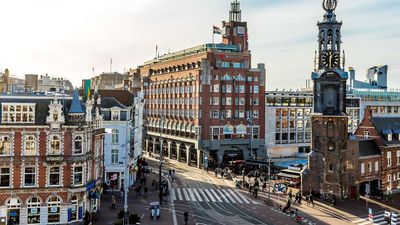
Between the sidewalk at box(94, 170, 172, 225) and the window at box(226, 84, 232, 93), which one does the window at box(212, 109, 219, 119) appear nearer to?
the window at box(226, 84, 232, 93)

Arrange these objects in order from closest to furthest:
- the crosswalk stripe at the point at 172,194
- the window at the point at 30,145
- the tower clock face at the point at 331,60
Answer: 1. the window at the point at 30,145
2. the crosswalk stripe at the point at 172,194
3. the tower clock face at the point at 331,60

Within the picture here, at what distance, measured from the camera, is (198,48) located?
118 metres

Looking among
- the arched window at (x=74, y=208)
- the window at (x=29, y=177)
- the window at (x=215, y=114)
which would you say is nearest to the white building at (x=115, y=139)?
the arched window at (x=74, y=208)

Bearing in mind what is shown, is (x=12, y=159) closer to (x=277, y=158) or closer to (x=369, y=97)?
(x=277, y=158)

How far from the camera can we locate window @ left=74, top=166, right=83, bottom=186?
182 ft

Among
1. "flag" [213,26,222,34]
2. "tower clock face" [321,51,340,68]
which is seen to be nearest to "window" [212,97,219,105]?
"flag" [213,26,222,34]

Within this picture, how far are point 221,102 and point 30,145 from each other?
60250 millimetres

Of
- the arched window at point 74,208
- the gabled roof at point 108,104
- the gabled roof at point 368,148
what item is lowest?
the arched window at point 74,208

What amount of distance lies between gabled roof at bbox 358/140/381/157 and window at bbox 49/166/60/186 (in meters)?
45.4

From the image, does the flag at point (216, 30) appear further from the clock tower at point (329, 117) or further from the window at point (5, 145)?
the window at point (5, 145)

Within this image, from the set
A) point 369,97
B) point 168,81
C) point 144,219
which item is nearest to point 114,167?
point 144,219

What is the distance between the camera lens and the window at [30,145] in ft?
178

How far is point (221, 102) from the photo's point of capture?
360 feet

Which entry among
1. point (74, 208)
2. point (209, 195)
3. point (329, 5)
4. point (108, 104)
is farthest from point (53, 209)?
point (329, 5)
